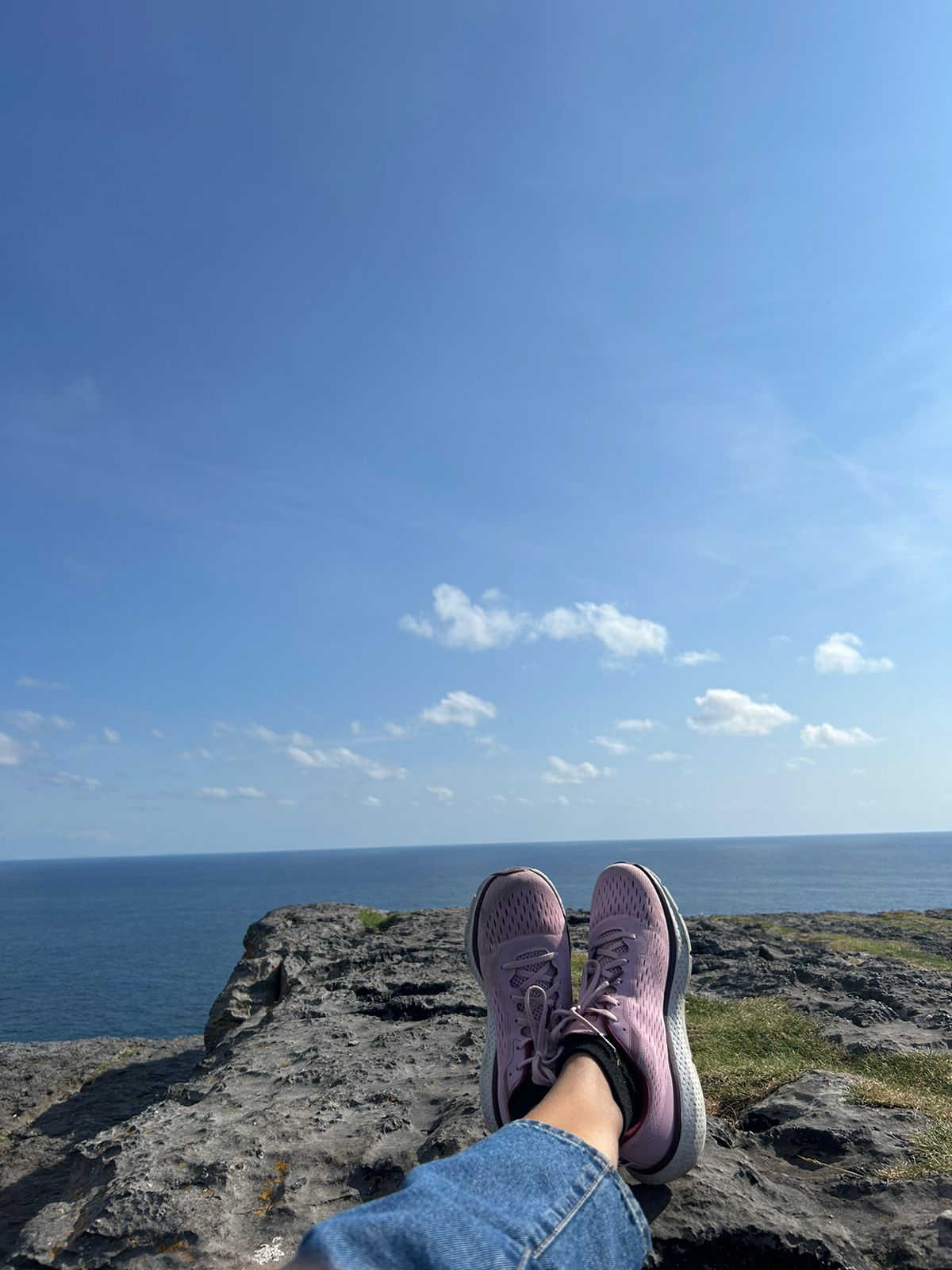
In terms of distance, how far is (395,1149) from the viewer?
318 cm

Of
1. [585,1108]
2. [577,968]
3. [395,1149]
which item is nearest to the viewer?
[585,1108]

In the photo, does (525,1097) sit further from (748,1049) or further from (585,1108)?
(748,1049)

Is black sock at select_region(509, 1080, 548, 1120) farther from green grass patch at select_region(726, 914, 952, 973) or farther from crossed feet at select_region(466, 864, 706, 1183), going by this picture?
green grass patch at select_region(726, 914, 952, 973)

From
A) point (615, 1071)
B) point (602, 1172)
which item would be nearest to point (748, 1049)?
point (615, 1071)

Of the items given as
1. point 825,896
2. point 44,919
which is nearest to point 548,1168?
point 825,896

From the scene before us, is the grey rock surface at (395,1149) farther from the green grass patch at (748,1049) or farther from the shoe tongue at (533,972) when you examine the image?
the shoe tongue at (533,972)

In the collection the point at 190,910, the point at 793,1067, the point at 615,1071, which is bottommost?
the point at 190,910

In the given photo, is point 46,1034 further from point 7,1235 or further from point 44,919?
point 44,919

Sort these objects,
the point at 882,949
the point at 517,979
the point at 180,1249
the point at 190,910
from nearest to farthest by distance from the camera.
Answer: the point at 180,1249, the point at 517,979, the point at 882,949, the point at 190,910

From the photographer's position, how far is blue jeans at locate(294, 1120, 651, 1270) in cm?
144

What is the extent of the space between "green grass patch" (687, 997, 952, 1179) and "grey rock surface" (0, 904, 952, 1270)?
10 centimetres

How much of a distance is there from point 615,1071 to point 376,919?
11.8m

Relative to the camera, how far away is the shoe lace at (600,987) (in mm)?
3062

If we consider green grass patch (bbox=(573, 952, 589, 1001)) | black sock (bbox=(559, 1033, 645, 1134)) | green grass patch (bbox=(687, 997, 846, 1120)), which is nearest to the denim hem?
black sock (bbox=(559, 1033, 645, 1134))
